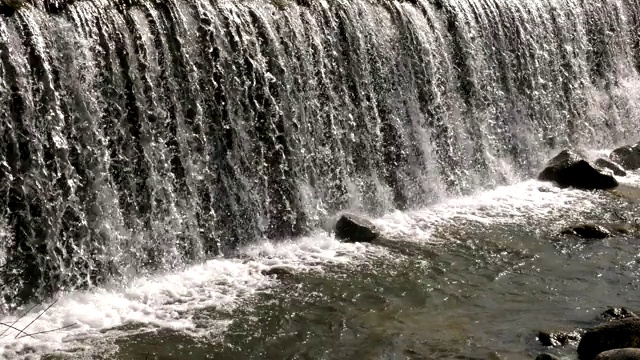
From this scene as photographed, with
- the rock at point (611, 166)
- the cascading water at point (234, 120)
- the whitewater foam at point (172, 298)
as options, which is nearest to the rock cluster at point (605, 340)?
the whitewater foam at point (172, 298)

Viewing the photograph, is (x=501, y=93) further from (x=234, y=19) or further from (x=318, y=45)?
(x=234, y=19)

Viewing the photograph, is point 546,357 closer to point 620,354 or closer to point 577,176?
point 620,354

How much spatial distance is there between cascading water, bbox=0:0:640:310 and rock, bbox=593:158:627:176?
96 cm

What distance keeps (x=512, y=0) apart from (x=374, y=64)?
4281 mm

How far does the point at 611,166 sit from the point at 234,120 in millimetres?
7243

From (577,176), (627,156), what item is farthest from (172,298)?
(627,156)

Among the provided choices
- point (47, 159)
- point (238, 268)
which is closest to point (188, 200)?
point (238, 268)

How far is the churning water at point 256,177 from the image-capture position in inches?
278

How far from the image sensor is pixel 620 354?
224 inches

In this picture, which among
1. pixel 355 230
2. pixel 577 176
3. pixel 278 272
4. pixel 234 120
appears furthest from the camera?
pixel 577 176

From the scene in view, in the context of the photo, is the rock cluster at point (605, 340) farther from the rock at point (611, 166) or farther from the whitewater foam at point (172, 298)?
the rock at point (611, 166)

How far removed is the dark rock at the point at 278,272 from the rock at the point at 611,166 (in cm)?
673

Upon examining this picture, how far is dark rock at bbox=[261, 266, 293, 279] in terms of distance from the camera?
793 centimetres

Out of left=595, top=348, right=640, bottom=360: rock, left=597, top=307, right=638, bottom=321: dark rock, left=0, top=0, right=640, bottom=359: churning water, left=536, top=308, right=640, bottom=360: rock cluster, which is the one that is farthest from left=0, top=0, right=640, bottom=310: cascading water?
left=595, top=348, right=640, bottom=360: rock
